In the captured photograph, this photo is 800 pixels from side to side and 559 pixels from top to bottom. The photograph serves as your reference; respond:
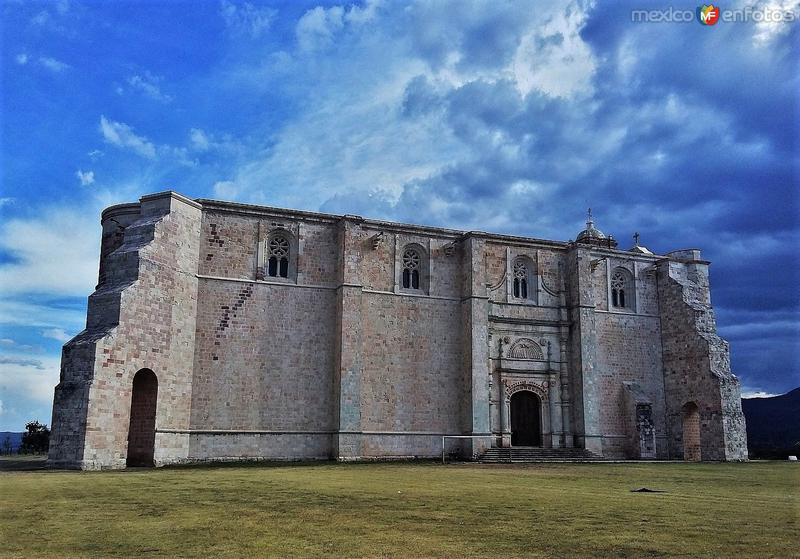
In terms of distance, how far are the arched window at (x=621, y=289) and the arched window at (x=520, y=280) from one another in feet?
15.0

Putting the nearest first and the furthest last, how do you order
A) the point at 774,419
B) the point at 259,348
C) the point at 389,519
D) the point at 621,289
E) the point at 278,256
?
1. the point at 389,519
2. the point at 259,348
3. the point at 278,256
4. the point at 621,289
5. the point at 774,419

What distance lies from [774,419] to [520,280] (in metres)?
68.6

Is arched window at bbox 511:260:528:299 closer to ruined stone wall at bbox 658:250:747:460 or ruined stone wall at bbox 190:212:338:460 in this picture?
ruined stone wall at bbox 658:250:747:460

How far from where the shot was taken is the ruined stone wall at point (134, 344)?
20.7m

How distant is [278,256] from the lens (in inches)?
1102

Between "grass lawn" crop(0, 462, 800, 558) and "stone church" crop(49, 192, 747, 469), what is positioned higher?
"stone church" crop(49, 192, 747, 469)

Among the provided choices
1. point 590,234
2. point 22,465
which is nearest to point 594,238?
point 590,234

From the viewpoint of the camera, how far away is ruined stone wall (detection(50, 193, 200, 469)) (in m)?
20.7

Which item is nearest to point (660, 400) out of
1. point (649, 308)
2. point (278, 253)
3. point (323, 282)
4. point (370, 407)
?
point (649, 308)

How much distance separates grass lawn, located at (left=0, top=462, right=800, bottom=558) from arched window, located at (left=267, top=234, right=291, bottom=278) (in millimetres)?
12657

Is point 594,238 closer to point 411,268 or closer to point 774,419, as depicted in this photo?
point 411,268

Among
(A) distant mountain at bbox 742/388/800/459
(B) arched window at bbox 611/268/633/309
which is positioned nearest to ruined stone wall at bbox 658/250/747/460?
(B) arched window at bbox 611/268/633/309

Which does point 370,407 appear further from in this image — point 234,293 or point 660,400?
point 660,400

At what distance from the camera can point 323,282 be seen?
28.1 m
